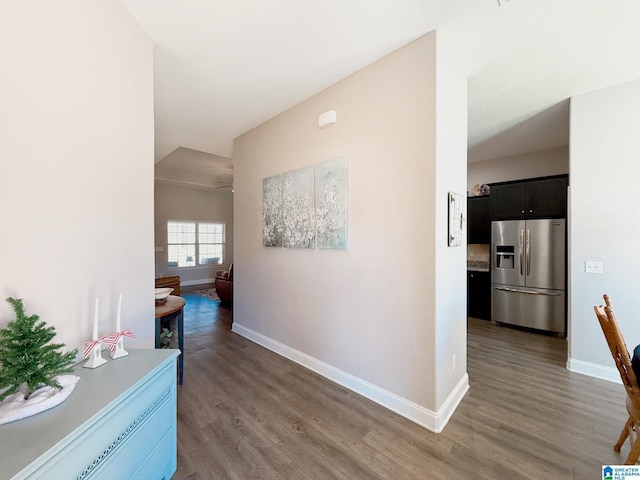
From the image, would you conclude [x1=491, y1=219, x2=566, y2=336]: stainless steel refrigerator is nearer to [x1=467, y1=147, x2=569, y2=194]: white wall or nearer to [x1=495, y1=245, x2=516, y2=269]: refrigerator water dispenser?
[x1=495, y1=245, x2=516, y2=269]: refrigerator water dispenser

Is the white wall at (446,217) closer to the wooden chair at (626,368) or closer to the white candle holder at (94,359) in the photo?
the wooden chair at (626,368)

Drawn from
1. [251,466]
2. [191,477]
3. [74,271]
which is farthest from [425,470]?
[74,271]

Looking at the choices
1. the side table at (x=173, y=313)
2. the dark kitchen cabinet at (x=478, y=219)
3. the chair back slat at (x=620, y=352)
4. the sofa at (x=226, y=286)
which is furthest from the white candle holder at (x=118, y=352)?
the dark kitchen cabinet at (x=478, y=219)

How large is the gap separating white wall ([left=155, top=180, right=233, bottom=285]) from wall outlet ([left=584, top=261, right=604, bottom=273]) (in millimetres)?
8371

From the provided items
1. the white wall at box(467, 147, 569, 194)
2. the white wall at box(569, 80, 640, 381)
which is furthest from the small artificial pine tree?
the white wall at box(467, 147, 569, 194)

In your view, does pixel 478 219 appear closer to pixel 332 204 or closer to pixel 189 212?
pixel 332 204

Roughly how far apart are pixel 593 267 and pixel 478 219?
7.46ft

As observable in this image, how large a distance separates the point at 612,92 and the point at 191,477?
476 centimetres

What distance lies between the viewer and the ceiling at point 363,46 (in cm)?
175

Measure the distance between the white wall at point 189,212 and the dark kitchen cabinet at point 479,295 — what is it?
7269 millimetres

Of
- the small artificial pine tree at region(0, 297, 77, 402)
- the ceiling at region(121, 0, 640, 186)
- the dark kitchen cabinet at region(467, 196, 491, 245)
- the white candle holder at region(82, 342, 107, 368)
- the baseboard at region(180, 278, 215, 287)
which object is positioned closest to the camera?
the small artificial pine tree at region(0, 297, 77, 402)

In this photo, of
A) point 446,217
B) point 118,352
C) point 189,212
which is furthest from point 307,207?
point 189,212

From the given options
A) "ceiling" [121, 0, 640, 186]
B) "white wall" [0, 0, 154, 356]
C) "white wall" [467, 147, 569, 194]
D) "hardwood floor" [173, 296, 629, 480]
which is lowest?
"hardwood floor" [173, 296, 629, 480]

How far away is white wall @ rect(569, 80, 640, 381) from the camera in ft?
8.31
